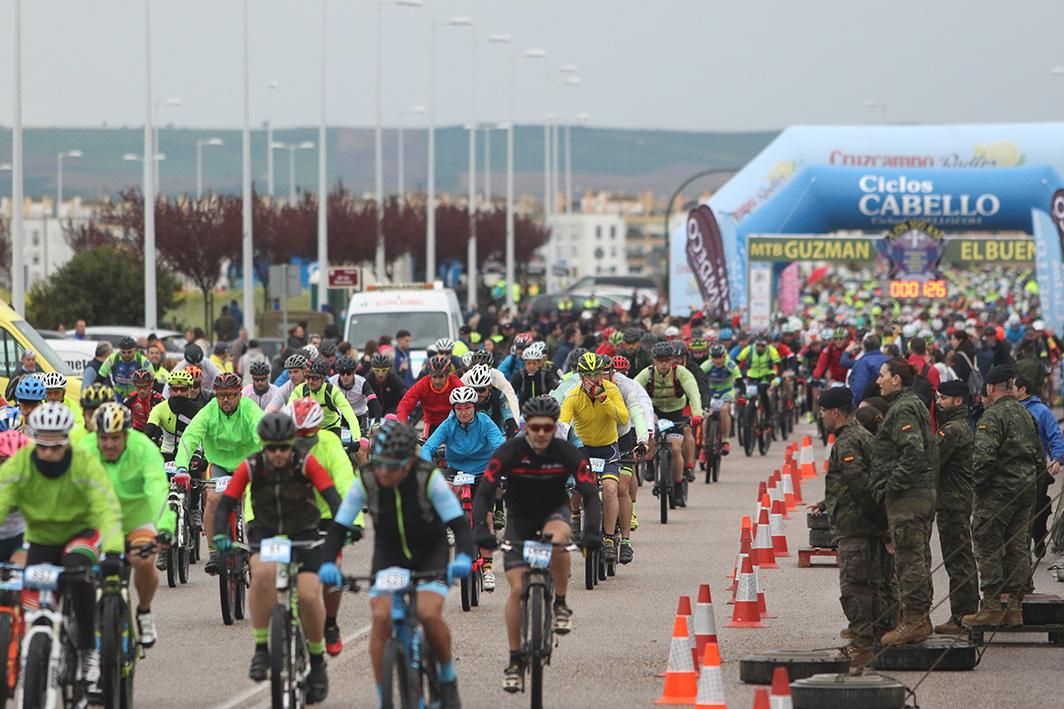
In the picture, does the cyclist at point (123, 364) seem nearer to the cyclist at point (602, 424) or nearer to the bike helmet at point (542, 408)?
the cyclist at point (602, 424)

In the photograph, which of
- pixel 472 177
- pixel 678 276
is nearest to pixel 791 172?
pixel 678 276

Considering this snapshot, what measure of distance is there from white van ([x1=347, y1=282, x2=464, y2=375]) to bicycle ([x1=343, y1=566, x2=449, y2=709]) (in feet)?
77.6

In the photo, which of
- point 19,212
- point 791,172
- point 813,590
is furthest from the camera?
point 791,172

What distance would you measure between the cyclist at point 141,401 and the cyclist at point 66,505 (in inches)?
293

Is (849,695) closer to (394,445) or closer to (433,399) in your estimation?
(394,445)

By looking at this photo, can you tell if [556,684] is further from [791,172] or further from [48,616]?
[791,172]

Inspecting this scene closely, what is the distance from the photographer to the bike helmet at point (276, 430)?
1098 cm

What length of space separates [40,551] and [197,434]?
13.7ft

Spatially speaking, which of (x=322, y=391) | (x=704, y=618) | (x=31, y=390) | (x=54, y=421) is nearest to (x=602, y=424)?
(x=322, y=391)

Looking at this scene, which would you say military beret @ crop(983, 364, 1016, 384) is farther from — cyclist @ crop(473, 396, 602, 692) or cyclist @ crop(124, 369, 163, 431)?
cyclist @ crop(124, 369, 163, 431)

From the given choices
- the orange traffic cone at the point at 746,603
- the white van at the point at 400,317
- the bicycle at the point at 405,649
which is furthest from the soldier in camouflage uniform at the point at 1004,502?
the white van at the point at 400,317

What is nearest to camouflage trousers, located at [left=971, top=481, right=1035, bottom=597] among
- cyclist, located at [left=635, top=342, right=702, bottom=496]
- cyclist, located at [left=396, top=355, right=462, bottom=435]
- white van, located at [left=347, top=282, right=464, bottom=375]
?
cyclist, located at [left=396, top=355, right=462, bottom=435]

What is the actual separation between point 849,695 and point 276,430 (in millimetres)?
2963

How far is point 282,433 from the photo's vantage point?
1101 cm
